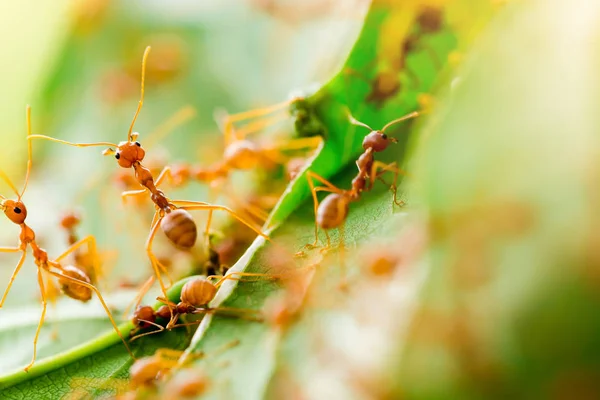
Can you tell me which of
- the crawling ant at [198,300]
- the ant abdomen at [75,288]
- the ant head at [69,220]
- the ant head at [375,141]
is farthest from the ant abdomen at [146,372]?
the ant head at [69,220]

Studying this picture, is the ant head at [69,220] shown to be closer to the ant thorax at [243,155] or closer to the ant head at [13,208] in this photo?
the ant head at [13,208]

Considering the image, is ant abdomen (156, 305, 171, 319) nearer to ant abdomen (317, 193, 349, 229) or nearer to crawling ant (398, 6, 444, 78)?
ant abdomen (317, 193, 349, 229)

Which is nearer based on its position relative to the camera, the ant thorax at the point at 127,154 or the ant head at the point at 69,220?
the ant thorax at the point at 127,154

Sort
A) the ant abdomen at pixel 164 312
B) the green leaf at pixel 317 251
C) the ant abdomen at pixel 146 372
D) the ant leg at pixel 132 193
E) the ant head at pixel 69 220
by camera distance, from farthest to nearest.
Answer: the ant head at pixel 69 220
the ant leg at pixel 132 193
the ant abdomen at pixel 164 312
the ant abdomen at pixel 146 372
the green leaf at pixel 317 251

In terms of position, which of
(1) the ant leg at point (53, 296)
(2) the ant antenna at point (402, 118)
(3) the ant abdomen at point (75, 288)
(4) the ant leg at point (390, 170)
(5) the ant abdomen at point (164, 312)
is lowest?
(1) the ant leg at point (53, 296)

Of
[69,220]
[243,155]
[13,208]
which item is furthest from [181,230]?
[69,220]

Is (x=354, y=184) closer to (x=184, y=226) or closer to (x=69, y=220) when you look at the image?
(x=184, y=226)
